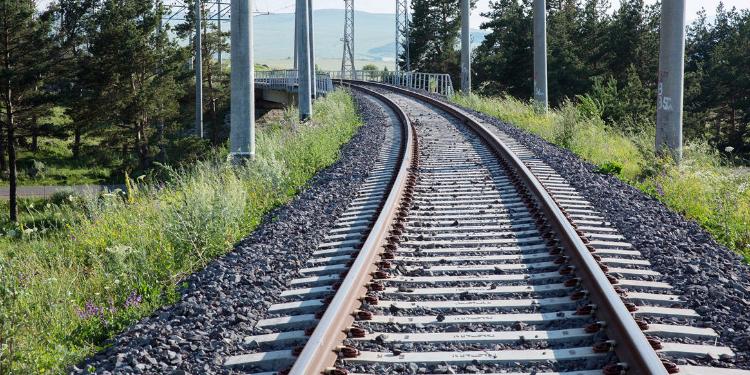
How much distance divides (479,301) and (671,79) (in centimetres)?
827

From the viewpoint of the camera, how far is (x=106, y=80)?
1896 inches

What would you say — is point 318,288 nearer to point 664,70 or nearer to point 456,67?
point 664,70

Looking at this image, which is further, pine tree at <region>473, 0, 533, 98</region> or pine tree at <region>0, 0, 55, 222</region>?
pine tree at <region>473, 0, 533, 98</region>

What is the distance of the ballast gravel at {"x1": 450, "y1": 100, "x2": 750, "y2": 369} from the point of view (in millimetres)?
5121

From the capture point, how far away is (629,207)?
900 centimetres

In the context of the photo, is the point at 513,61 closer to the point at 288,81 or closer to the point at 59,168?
the point at 288,81

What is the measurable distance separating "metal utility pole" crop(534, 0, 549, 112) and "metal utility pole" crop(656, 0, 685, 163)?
9.98m

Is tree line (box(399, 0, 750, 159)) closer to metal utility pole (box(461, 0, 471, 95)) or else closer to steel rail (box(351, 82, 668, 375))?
metal utility pole (box(461, 0, 471, 95))

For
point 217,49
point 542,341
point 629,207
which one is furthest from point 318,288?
point 217,49

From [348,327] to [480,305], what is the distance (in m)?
1.01

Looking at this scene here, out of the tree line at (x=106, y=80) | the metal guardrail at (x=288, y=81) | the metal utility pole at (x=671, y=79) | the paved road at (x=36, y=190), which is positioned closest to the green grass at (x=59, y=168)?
the tree line at (x=106, y=80)

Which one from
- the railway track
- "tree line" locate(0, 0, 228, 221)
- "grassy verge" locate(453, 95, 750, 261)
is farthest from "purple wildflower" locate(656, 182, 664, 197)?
"tree line" locate(0, 0, 228, 221)

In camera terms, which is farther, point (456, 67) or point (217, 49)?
point (456, 67)

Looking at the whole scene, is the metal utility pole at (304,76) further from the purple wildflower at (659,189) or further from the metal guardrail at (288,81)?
the metal guardrail at (288,81)
